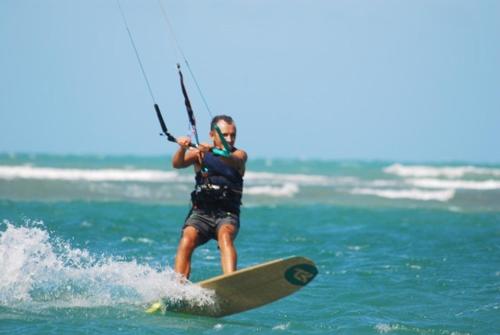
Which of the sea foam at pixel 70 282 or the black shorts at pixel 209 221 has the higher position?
the black shorts at pixel 209 221

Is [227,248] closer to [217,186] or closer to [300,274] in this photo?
[217,186]

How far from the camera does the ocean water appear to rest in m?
7.93

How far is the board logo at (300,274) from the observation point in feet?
25.4

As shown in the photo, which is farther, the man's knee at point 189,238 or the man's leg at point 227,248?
the man's knee at point 189,238

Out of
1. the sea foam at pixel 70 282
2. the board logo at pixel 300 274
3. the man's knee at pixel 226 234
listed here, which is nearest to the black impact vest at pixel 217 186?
the man's knee at pixel 226 234

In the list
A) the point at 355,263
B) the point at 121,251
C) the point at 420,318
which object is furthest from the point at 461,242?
the point at 420,318

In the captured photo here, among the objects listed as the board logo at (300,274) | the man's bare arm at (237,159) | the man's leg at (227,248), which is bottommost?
the board logo at (300,274)

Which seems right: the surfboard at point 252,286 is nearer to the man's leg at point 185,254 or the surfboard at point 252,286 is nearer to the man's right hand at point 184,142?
the man's leg at point 185,254

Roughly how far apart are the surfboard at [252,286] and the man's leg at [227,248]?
0.64 ft

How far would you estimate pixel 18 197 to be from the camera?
26.5 metres

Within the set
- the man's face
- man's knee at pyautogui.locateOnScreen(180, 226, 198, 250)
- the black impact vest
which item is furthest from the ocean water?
the man's face

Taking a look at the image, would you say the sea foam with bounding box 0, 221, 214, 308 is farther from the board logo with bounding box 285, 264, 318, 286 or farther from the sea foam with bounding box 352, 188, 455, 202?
the sea foam with bounding box 352, 188, 455, 202

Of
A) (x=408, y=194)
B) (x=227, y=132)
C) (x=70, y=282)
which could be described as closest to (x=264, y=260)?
(x=70, y=282)

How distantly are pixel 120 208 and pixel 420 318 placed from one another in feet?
49.9
